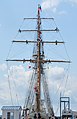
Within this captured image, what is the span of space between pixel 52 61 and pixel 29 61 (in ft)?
16.0

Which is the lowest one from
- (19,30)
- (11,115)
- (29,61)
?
(11,115)

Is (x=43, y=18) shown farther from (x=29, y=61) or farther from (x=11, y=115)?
(x=11, y=115)

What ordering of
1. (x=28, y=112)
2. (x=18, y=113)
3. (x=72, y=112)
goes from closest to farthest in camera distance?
1. (x=28, y=112)
2. (x=18, y=113)
3. (x=72, y=112)

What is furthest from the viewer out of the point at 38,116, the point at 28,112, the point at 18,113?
the point at 18,113

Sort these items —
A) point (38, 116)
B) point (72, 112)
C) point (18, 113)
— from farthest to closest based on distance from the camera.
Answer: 1. point (72, 112)
2. point (18, 113)
3. point (38, 116)

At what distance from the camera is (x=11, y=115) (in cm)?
13550

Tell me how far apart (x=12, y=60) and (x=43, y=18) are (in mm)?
11024

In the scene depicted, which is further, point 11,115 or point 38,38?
point 11,115

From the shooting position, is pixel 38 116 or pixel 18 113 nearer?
pixel 38 116

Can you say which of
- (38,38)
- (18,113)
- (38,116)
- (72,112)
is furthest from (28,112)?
(72,112)

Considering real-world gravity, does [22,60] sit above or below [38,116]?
above

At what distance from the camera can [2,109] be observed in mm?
136750

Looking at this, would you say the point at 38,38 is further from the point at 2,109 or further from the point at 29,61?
the point at 2,109

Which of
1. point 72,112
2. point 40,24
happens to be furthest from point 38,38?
point 72,112
